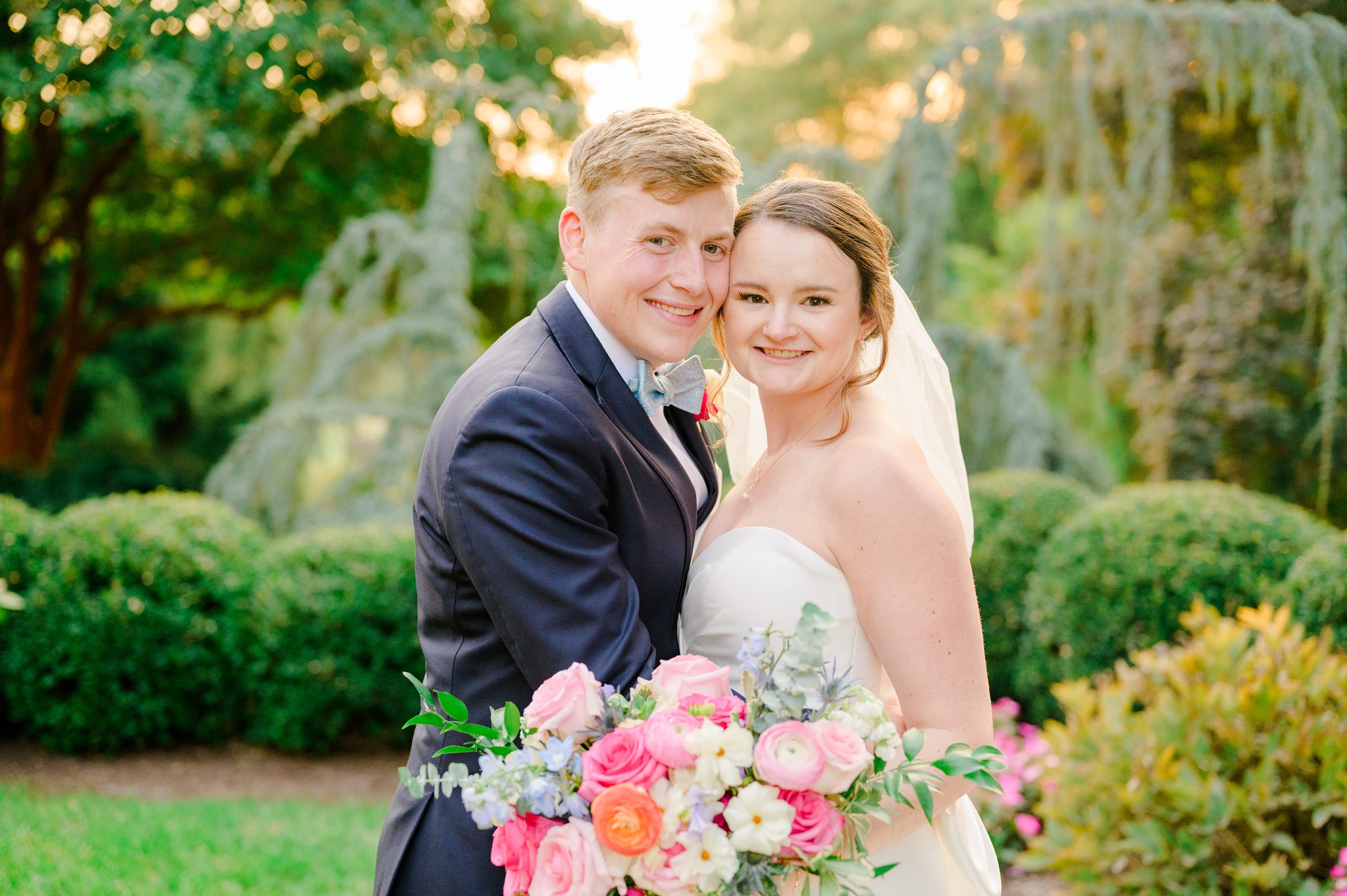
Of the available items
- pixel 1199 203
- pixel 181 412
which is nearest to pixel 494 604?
pixel 1199 203

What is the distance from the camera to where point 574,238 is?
91.7 inches

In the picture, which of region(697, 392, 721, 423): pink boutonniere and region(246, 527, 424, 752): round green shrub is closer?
region(697, 392, 721, 423): pink boutonniere

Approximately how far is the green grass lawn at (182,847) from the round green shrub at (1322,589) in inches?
183

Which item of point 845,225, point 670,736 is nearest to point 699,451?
point 845,225

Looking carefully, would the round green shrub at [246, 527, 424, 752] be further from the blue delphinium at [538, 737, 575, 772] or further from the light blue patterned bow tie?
the blue delphinium at [538, 737, 575, 772]

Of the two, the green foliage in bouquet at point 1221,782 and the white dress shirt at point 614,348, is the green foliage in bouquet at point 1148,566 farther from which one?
the white dress shirt at point 614,348

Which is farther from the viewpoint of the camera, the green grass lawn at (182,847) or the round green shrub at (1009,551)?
the round green shrub at (1009,551)

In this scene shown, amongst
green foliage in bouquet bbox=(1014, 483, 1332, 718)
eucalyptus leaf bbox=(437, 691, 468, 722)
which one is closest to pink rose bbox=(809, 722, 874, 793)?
eucalyptus leaf bbox=(437, 691, 468, 722)

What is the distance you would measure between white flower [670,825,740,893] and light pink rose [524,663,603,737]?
0.23m

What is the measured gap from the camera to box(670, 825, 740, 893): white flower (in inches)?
58.9

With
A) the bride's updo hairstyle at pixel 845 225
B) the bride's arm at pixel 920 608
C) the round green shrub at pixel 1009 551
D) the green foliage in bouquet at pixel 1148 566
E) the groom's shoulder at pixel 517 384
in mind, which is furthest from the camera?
the round green shrub at pixel 1009 551

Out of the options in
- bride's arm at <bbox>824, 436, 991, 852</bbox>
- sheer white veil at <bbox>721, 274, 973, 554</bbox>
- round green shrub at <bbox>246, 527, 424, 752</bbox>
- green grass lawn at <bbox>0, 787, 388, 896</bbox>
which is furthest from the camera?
round green shrub at <bbox>246, 527, 424, 752</bbox>

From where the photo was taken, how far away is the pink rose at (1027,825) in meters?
4.79

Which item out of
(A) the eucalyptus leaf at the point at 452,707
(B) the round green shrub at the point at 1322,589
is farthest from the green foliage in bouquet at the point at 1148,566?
(A) the eucalyptus leaf at the point at 452,707
